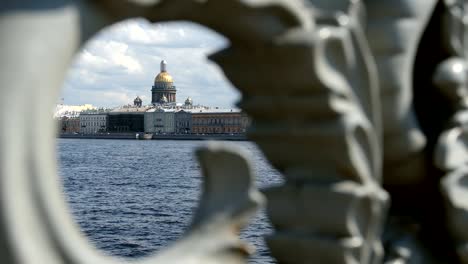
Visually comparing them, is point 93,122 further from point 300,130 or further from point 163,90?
point 300,130

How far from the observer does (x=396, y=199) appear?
2559 millimetres

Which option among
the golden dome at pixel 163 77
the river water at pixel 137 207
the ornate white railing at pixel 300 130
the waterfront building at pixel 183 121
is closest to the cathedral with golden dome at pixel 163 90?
the golden dome at pixel 163 77

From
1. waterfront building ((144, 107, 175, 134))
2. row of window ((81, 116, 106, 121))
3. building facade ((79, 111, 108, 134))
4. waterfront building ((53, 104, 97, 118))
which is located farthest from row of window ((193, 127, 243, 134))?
waterfront building ((53, 104, 97, 118))

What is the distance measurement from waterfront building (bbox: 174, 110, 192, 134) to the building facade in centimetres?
1241

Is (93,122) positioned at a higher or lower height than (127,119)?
lower

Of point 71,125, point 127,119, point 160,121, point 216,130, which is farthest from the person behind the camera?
point 71,125

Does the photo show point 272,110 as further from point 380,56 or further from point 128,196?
point 128,196

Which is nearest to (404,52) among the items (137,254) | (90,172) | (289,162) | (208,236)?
(289,162)

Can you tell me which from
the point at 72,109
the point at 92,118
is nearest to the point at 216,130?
the point at 92,118

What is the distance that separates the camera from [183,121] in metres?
89.8

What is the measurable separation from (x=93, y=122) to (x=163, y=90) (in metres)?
9.74

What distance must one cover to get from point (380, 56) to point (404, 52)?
0.07m

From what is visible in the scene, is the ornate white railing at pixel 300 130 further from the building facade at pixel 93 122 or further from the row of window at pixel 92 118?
the row of window at pixel 92 118

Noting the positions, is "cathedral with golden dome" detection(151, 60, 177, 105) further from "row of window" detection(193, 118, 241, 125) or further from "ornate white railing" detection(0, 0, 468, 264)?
"ornate white railing" detection(0, 0, 468, 264)
